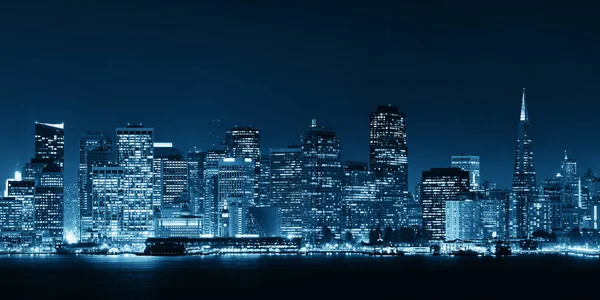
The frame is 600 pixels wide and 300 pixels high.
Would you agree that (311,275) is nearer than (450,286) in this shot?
No

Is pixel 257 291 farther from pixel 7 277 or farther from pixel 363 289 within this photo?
pixel 7 277

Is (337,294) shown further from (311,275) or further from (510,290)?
(311,275)

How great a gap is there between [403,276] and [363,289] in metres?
36.0

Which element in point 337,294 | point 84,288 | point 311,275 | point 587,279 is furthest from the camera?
point 311,275

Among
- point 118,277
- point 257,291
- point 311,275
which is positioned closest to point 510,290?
point 257,291

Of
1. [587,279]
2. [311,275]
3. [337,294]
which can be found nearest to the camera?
[337,294]

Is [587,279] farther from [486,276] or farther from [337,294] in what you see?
[337,294]

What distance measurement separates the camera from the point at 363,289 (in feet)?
521

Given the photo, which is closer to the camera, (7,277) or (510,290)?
(510,290)

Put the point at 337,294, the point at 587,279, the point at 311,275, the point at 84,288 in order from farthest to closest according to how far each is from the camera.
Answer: the point at 311,275 → the point at 587,279 → the point at 84,288 → the point at 337,294

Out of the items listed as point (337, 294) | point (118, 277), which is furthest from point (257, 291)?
point (118, 277)

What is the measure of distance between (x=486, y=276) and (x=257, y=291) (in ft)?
167

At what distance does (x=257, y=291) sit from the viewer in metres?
156

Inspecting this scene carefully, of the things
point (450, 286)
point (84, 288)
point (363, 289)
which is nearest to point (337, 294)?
point (363, 289)
